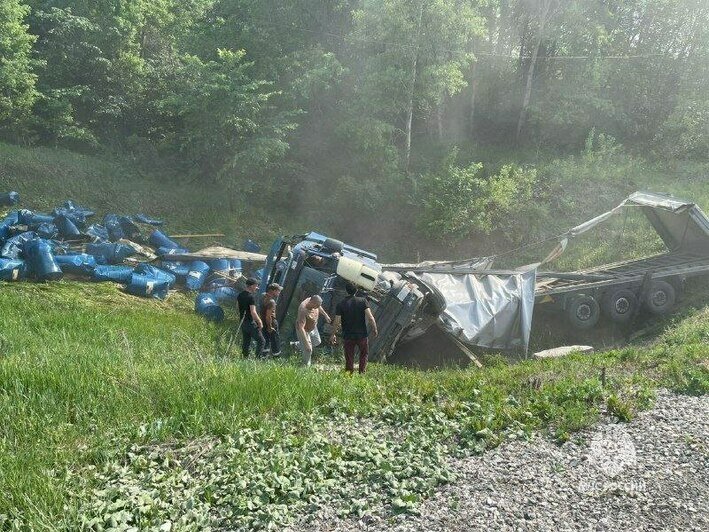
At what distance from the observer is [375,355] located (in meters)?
10.8

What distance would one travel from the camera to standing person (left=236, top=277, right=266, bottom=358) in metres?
10.1

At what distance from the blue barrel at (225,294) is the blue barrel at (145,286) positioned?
47.9 inches

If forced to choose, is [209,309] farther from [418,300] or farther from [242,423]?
[242,423]

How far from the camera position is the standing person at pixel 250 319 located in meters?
10.1

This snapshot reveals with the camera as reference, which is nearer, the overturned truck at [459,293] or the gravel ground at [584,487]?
the gravel ground at [584,487]

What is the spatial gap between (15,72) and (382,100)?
12894 mm

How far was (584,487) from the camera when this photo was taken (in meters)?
5.52

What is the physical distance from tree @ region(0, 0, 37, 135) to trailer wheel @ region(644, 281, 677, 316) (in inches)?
836

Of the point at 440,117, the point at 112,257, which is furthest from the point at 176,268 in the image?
the point at 440,117

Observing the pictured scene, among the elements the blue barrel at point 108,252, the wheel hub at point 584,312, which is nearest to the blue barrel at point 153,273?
the blue barrel at point 108,252

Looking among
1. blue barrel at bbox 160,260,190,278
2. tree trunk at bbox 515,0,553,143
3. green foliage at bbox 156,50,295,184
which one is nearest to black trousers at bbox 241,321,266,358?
blue barrel at bbox 160,260,190,278

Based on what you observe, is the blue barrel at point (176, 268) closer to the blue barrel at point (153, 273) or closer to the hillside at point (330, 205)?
the blue barrel at point (153, 273)

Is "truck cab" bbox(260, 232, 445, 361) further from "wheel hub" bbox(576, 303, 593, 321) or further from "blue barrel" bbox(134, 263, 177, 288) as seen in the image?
"wheel hub" bbox(576, 303, 593, 321)

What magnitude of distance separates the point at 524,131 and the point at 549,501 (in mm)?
21902
